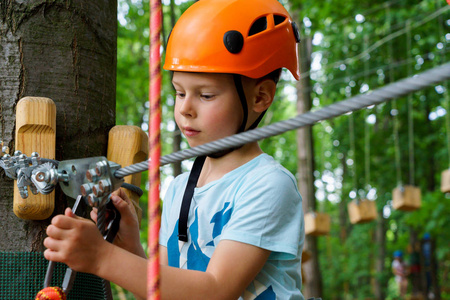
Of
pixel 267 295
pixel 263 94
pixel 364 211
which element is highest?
pixel 263 94

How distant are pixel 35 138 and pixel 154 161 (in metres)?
0.80

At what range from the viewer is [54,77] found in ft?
5.70

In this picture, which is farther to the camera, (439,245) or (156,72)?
(439,245)

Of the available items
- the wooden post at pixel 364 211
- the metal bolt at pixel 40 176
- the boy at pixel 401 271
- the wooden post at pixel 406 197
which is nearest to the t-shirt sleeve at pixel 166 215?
the metal bolt at pixel 40 176

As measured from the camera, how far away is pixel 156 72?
3.07ft

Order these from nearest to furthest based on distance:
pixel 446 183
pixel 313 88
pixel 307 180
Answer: pixel 446 183 < pixel 307 180 < pixel 313 88

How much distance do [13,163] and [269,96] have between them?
30.8 inches

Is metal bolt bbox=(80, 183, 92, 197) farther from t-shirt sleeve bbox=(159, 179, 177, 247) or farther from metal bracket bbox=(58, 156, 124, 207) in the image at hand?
t-shirt sleeve bbox=(159, 179, 177, 247)

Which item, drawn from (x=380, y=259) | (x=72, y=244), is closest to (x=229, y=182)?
(x=72, y=244)

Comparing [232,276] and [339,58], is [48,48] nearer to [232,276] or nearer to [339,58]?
[232,276]

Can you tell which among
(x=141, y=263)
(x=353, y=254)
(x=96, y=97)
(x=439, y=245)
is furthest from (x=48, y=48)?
(x=353, y=254)

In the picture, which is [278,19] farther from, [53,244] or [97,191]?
[53,244]

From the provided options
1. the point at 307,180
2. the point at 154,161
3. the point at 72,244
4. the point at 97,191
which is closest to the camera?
the point at 154,161

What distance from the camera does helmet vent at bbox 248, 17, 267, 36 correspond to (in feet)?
5.36
